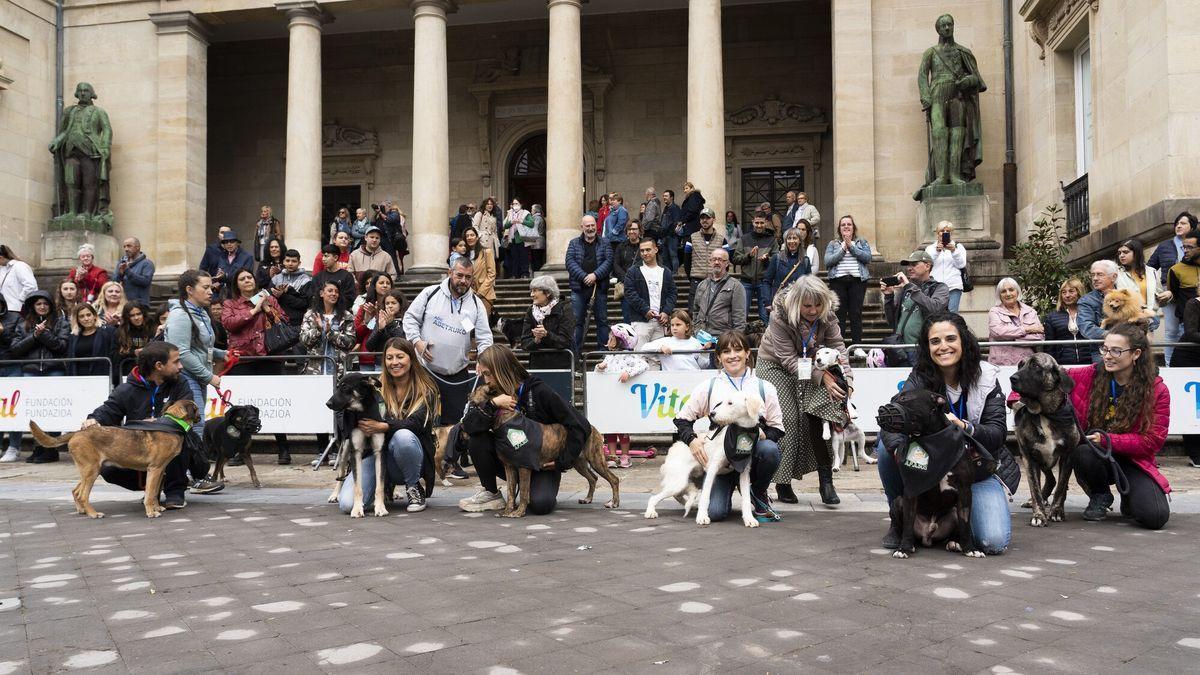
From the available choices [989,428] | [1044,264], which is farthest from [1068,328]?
[989,428]

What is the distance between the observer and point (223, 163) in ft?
87.3

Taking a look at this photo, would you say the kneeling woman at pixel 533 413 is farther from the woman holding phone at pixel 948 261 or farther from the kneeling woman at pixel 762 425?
the woman holding phone at pixel 948 261

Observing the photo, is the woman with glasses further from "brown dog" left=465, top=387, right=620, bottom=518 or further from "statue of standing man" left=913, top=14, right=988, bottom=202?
"statue of standing man" left=913, top=14, right=988, bottom=202

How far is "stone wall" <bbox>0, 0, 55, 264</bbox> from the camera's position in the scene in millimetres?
21047

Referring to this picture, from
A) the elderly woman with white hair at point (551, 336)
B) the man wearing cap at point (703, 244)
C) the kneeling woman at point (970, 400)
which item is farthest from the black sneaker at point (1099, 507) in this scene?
the man wearing cap at point (703, 244)

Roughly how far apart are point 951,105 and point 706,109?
453cm

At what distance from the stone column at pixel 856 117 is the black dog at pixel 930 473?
1380 centimetres

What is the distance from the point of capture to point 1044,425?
6566mm

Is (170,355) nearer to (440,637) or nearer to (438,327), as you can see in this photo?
(438,327)

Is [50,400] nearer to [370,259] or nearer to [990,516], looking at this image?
[370,259]

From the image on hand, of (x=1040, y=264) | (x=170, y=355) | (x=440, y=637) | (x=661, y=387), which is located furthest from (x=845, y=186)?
(x=440, y=637)

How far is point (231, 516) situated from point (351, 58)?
20769 mm

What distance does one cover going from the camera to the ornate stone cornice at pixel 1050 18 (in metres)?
15.5

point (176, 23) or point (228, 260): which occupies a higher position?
point (176, 23)
